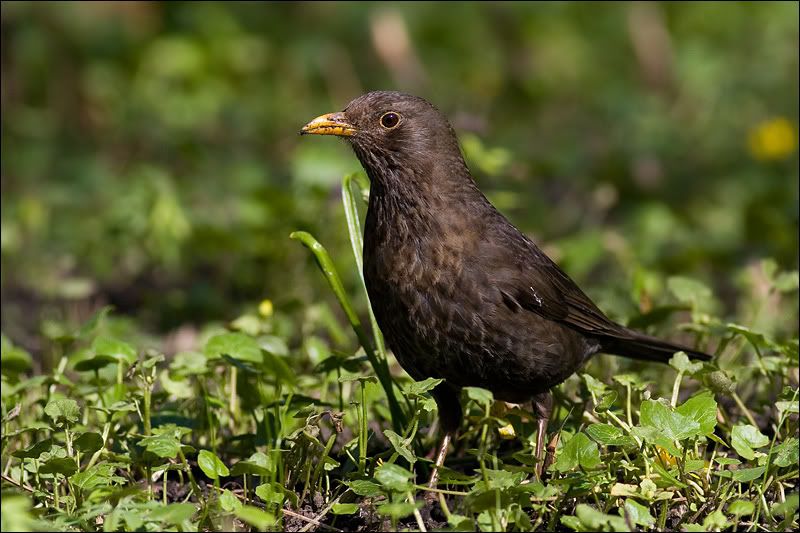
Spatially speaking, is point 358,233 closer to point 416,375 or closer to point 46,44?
point 416,375

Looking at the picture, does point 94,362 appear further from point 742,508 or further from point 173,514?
point 742,508

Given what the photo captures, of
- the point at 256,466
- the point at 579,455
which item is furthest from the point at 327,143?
the point at 579,455

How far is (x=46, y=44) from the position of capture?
1060cm

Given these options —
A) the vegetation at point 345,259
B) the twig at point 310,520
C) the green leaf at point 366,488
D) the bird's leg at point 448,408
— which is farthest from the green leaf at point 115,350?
the green leaf at point 366,488

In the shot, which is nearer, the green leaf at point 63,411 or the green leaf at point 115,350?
the green leaf at point 63,411

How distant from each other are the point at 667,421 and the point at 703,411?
16 cm

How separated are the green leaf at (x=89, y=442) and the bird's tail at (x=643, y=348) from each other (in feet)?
6.95

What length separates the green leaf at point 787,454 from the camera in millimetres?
3852

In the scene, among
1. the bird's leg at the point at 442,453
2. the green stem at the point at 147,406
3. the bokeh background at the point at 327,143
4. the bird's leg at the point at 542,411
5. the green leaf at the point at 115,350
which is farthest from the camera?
the bokeh background at the point at 327,143

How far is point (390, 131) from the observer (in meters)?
4.61

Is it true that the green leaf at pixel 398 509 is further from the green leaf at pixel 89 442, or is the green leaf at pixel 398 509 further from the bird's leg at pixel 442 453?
the green leaf at pixel 89 442

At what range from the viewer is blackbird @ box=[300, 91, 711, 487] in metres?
4.29

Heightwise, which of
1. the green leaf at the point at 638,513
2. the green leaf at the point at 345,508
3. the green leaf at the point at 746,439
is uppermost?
the green leaf at the point at 746,439

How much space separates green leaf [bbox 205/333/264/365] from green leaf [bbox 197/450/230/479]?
0.75 metres
